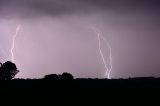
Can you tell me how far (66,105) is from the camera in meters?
24.6

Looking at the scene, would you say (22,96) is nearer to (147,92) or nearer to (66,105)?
(66,105)

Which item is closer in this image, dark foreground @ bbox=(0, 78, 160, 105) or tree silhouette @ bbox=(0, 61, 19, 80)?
dark foreground @ bbox=(0, 78, 160, 105)

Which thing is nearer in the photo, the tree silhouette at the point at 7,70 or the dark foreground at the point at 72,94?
the dark foreground at the point at 72,94

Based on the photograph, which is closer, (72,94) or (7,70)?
(72,94)

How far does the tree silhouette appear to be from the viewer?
72.9 metres

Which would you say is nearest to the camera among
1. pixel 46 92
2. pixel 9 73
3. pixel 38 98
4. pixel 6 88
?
pixel 38 98

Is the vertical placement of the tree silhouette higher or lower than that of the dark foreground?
A: higher

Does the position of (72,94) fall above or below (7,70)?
below

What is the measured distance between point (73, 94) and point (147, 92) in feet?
22.8

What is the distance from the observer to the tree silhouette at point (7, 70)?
239 ft

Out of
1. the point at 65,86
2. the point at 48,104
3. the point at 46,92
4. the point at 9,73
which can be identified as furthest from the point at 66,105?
the point at 9,73

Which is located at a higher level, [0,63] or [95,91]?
[0,63]

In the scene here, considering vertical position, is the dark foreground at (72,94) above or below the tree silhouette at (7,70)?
below

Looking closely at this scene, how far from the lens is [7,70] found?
74.4 m
